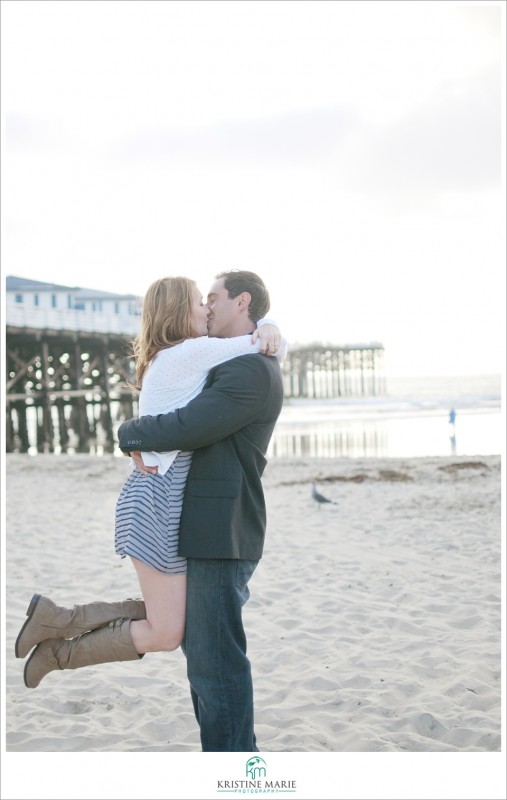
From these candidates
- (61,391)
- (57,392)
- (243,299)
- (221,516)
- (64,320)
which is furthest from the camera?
(61,391)

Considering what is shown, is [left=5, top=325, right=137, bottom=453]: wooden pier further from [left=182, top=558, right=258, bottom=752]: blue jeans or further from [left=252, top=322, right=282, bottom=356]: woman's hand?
[left=182, top=558, right=258, bottom=752]: blue jeans

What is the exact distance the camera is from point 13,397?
21.7m

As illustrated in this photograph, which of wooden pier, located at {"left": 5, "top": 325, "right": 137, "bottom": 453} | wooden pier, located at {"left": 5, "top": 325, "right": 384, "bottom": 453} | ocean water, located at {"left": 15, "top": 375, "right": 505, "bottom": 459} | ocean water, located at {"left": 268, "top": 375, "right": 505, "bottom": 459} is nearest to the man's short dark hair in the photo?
ocean water, located at {"left": 268, "top": 375, "right": 505, "bottom": 459}

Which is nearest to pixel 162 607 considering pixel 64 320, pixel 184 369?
pixel 184 369

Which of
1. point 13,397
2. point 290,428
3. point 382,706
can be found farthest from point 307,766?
point 290,428

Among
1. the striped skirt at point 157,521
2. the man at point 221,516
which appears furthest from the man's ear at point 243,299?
the striped skirt at point 157,521

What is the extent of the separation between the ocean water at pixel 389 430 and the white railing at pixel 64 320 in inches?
258

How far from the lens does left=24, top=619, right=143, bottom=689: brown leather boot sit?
8.43 feet

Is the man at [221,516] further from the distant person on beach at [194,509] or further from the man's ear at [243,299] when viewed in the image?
the man's ear at [243,299]

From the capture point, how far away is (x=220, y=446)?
2.47m

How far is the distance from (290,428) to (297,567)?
771 inches

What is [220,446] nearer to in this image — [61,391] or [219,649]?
[219,649]

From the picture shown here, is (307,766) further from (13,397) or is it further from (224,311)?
(13,397)

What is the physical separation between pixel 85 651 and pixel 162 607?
33cm
